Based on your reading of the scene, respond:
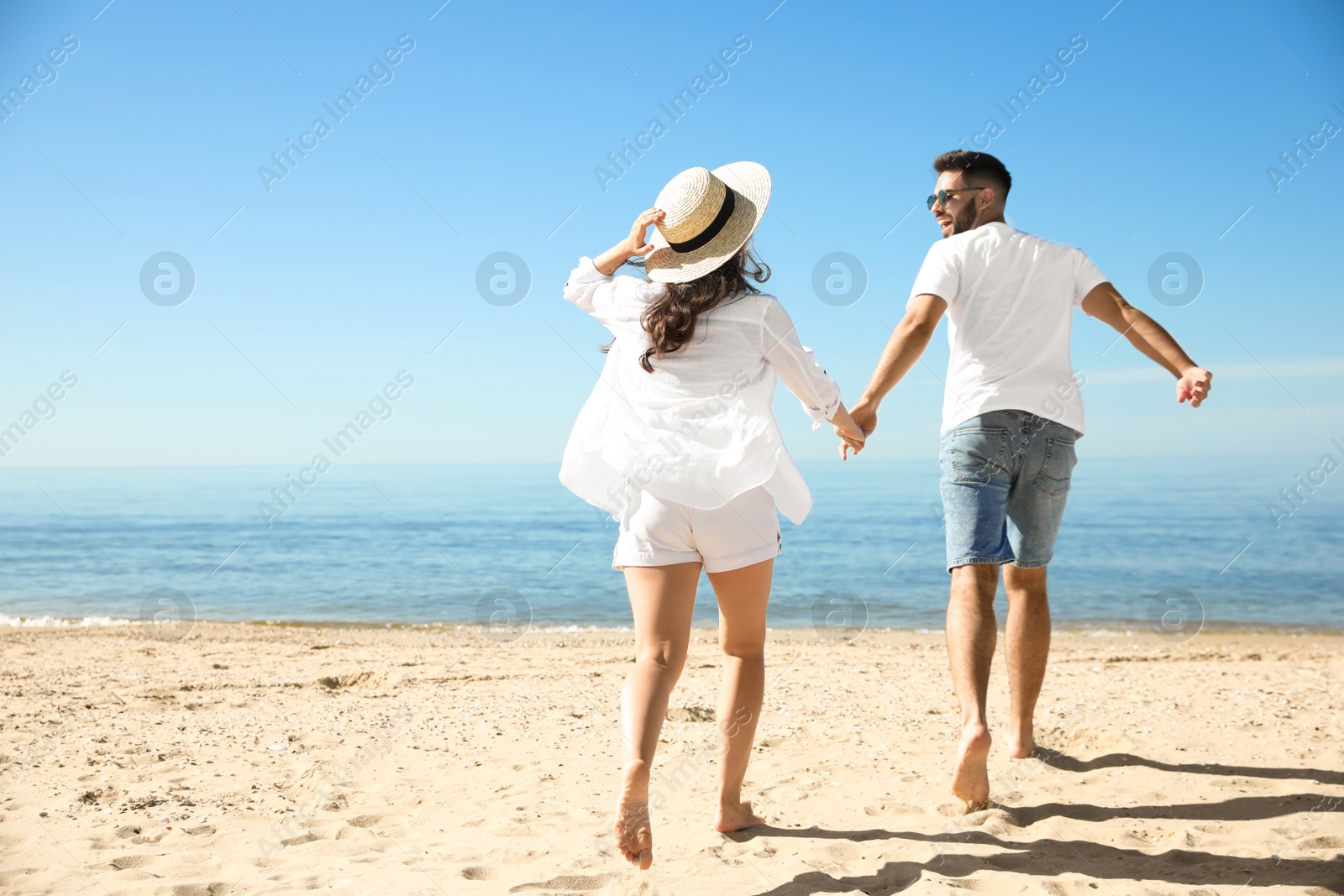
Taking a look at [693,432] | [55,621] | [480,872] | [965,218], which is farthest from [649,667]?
[55,621]

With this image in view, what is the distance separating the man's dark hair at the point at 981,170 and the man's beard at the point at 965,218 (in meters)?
0.09

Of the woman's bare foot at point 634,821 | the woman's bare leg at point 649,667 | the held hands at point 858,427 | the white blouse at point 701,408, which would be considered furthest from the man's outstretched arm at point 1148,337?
the woman's bare foot at point 634,821

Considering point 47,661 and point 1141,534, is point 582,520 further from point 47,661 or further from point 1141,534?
point 47,661

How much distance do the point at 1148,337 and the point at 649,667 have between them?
2188mm

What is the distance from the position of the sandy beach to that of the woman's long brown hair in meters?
1.51

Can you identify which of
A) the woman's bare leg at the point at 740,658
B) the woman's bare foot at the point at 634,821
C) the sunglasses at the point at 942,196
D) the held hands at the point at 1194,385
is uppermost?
the sunglasses at the point at 942,196

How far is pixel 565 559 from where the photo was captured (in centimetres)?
1502

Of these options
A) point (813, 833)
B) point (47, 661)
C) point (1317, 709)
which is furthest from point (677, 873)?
point (47, 661)

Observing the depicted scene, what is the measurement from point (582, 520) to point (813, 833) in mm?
19405

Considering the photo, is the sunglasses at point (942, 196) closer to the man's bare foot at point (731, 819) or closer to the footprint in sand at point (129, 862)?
the man's bare foot at point (731, 819)

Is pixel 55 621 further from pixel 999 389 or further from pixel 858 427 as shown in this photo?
pixel 999 389

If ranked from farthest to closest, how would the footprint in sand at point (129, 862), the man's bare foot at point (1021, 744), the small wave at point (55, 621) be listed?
the small wave at point (55, 621), the man's bare foot at point (1021, 744), the footprint in sand at point (129, 862)

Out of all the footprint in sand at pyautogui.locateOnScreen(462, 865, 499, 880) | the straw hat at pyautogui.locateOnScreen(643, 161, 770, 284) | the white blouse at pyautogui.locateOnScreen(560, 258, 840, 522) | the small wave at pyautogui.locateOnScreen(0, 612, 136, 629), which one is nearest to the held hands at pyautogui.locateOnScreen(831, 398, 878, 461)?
the white blouse at pyautogui.locateOnScreen(560, 258, 840, 522)

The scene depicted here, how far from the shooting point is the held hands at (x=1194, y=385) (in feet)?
9.25
